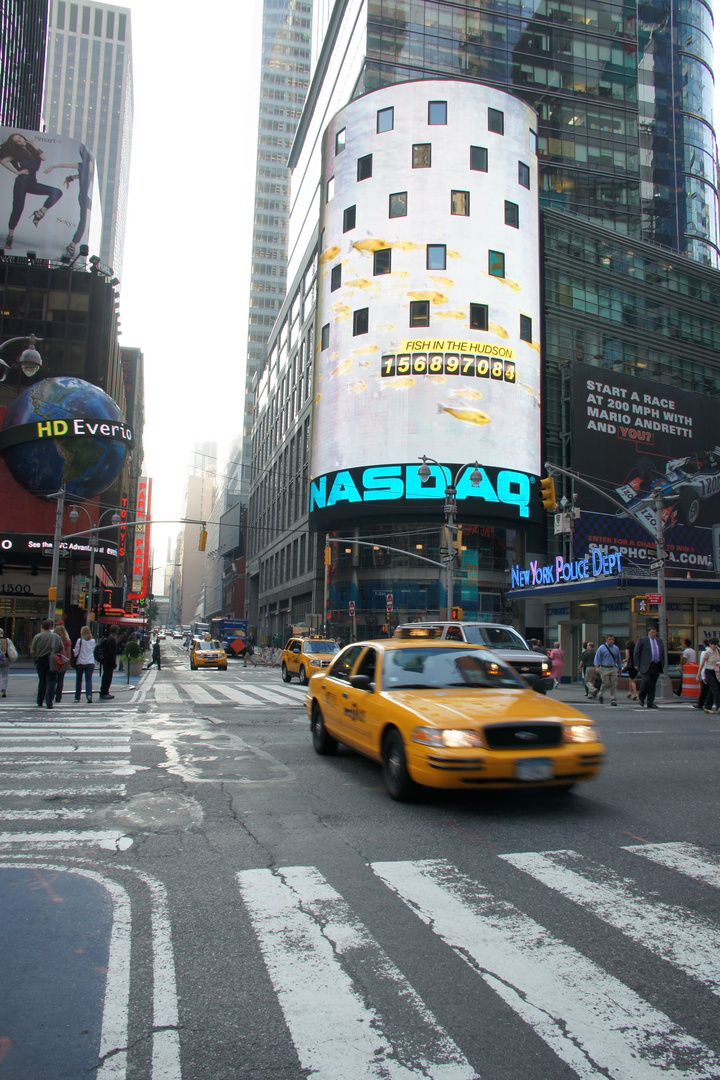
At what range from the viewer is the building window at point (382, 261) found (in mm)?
53000

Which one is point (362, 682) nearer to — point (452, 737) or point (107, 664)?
point (452, 737)

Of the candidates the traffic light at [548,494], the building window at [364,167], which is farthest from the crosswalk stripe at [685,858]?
the building window at [364,167]

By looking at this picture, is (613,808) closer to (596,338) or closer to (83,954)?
(83,954)

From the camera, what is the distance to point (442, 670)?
842 centimetres

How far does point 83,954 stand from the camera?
12.6 feet

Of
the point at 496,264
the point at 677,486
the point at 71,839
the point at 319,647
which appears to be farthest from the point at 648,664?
the point at 496,264

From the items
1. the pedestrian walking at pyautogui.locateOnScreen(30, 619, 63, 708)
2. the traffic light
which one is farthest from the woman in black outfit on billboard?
the pedestrian walking at pyautogui.locateOnScreen(30, 619, 63, 708)

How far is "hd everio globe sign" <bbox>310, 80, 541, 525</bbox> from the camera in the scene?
1987 inches

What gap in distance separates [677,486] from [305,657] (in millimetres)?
34840

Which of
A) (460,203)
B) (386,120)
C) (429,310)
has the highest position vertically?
(386,120)

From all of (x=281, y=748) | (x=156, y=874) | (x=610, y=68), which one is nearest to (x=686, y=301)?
(x=610, y=68)

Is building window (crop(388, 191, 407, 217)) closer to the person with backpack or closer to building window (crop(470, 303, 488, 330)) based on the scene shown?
building window (crop(470, 303, 488, 330))

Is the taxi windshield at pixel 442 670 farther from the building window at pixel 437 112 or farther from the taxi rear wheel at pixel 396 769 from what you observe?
the building window at pixel 437 112

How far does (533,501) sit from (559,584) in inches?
782
